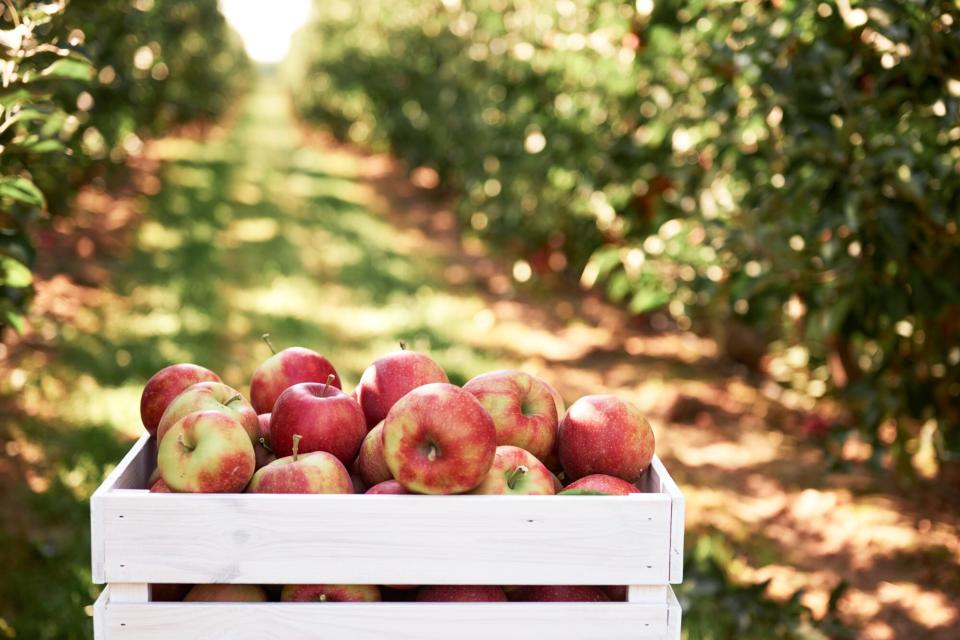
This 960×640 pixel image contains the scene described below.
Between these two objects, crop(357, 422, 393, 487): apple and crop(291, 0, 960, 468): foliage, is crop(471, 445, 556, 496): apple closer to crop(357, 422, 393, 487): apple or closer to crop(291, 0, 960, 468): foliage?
crop(357, 422, 393, 487): apple

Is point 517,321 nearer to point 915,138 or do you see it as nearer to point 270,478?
point 915,138

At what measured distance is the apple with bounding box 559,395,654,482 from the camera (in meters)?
1.95

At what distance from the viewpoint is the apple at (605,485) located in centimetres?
183

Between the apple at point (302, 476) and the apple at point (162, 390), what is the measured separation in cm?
39

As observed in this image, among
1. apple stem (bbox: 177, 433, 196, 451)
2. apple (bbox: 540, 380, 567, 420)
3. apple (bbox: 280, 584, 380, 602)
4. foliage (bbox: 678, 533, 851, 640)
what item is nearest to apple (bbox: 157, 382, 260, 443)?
apple stem (bbox: 177, 433, 196, 451)

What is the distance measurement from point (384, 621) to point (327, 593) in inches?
4.6

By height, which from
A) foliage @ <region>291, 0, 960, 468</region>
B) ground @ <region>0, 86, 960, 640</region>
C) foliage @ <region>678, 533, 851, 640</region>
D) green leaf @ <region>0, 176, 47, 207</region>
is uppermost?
green leaf @ <region>0, 176, 47, 207</region>

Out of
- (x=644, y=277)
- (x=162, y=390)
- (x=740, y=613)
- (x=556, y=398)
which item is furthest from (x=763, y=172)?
(x=162, y=390)

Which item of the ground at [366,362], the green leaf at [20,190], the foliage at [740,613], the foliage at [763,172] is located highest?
the green leaf at [20,190]

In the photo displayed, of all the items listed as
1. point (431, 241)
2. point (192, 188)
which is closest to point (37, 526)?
point (431, 241)

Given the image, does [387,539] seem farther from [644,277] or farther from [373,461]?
[644,277]

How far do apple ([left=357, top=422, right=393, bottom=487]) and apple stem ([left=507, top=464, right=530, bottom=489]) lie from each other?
239 mm

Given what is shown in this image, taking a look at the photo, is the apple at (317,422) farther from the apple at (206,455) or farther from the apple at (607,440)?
the apple at (607,440)

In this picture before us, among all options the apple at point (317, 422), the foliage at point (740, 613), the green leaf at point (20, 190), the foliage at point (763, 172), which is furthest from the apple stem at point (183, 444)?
the foliage at point (763, 172)
